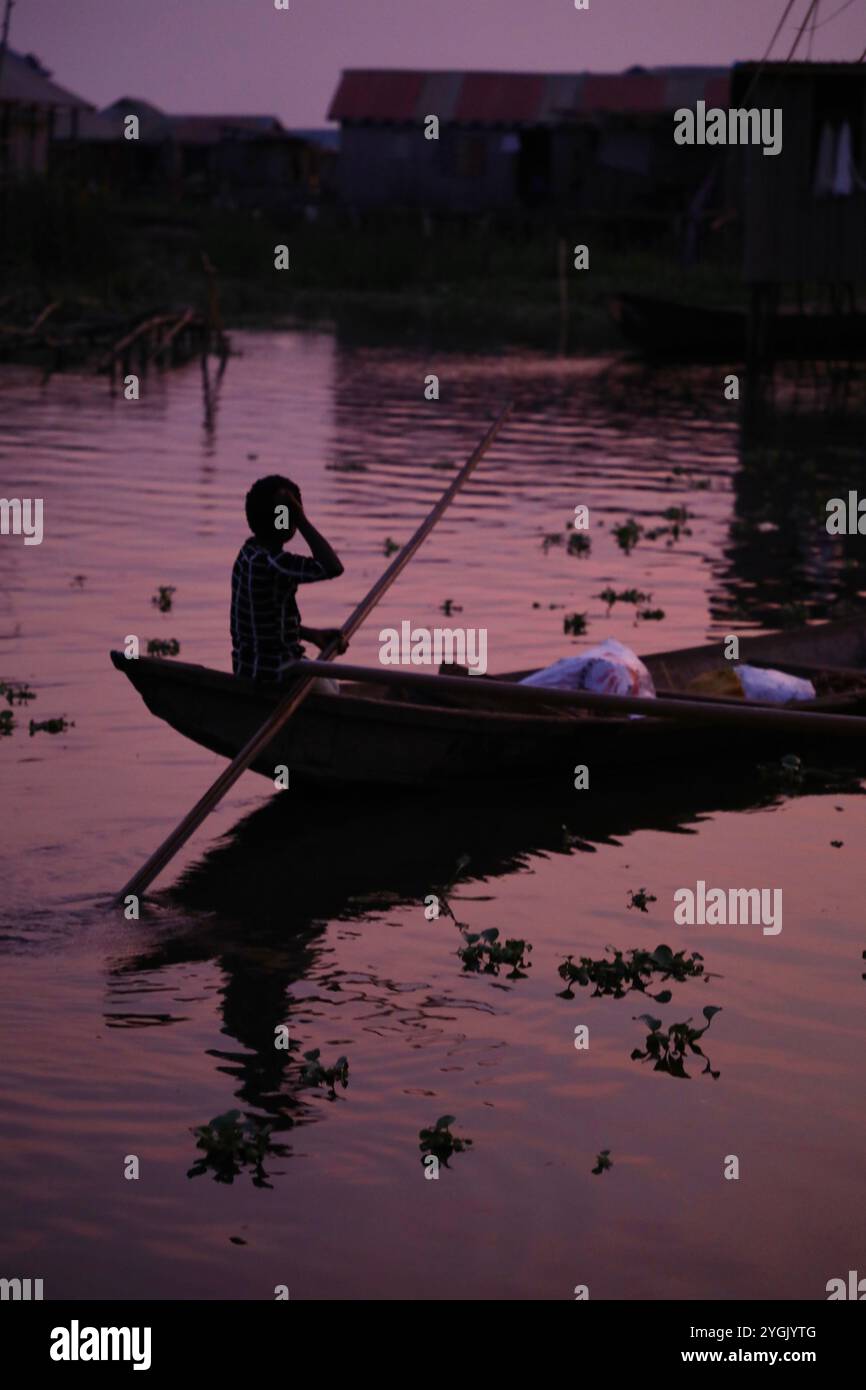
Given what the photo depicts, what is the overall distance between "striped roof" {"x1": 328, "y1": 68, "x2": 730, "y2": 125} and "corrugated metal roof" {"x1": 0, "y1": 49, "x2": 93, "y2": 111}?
354 inches

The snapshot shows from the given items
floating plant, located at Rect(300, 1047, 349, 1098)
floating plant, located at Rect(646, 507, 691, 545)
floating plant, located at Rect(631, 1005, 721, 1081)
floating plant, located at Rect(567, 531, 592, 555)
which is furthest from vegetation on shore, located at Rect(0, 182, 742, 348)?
floating plant, located at Rect(300, 1047, 349, 1098)

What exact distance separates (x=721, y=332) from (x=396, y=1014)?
98.3 feet

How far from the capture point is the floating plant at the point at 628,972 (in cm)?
696

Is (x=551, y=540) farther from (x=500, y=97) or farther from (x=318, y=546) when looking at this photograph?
(x=500, y=97)

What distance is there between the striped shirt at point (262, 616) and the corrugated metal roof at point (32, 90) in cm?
3907

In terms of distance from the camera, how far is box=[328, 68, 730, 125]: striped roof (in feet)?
178

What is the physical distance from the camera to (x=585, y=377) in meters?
33.6

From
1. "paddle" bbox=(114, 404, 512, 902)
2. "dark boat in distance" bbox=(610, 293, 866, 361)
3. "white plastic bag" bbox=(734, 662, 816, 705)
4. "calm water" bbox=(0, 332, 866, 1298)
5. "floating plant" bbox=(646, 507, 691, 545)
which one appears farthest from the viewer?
"dark boat in distance" bbox=(610, 293, 866, 361)

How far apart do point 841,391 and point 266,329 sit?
13.4 metres

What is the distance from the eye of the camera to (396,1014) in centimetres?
670
